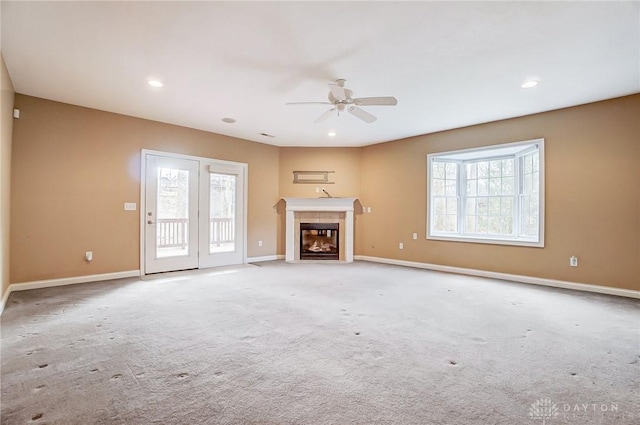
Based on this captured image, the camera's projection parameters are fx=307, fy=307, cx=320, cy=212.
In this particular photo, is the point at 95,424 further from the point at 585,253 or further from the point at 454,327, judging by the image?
the point at 585,253

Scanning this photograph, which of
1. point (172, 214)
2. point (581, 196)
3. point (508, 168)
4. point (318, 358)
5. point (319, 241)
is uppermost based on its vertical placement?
point (508, 168)

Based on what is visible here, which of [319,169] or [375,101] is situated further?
[319,169]

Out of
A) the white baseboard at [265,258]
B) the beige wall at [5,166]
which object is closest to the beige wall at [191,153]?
the beige wall at [5,166]

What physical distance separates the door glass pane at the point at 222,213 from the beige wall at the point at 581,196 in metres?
4.14

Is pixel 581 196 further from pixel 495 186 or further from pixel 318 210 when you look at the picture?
pixel 318 210

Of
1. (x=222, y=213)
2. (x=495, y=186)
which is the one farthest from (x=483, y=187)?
(x=222, y=213)

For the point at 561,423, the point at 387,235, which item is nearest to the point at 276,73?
the point at 561,423

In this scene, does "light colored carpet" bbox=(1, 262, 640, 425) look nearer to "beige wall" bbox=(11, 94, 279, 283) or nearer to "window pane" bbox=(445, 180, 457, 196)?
"beige wall" bbox=(11, 94, 279, 283)

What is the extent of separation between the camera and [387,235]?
22.1 feet

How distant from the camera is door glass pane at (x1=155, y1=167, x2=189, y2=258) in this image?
17.5ft

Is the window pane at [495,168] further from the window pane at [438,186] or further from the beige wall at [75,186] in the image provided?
the beige wall at [75,186]

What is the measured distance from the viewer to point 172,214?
5469 mm

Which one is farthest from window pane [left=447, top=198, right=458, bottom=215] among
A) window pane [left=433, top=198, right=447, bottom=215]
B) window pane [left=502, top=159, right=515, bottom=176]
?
window pane [left=502, top=159, right=515, bottom=176]

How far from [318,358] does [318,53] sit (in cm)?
274
